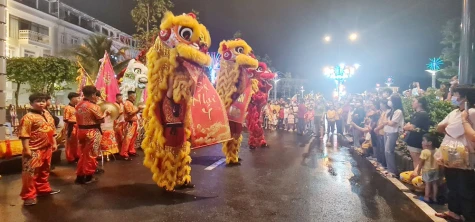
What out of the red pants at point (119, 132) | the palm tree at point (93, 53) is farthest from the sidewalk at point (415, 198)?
the palm tree at point (93, 53)

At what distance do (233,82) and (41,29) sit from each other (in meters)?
28.5

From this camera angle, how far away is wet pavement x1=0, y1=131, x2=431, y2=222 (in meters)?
4.61

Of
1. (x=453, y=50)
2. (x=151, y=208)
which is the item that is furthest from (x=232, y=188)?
(x=453, y=50)

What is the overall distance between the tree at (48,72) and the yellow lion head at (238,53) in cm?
1630

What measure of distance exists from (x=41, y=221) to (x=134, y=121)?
475cm

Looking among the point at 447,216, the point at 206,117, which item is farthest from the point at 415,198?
the point at 206,117

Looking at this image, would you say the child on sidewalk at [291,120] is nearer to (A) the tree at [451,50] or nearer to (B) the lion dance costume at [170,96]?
(A) the tree at [451,50]

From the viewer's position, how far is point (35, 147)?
5145mm

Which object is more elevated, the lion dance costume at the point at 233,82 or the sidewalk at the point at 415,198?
the lion dance costume at the point at 233,82

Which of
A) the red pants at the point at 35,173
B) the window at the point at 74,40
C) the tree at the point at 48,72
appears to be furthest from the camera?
the window at the point at 74,40

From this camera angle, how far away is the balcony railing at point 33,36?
2697 cm

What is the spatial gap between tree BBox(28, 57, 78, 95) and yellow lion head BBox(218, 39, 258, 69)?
53.5 feet

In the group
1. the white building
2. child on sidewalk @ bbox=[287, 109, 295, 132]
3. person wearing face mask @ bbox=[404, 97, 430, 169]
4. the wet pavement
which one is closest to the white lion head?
the wet pavement

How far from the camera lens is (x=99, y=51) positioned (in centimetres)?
2309
